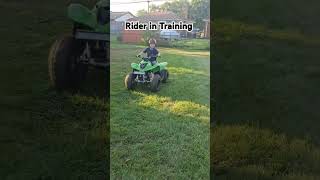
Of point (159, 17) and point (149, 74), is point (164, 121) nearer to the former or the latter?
point (149, 74)

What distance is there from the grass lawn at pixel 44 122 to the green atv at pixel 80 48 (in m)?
0.05

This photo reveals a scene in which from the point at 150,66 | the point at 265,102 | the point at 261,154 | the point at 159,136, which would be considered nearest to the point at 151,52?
the point at 150,66

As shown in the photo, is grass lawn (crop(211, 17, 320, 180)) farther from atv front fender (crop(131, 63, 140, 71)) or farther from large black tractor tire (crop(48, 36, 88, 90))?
large black tractor tire (crop(48, 36, 88, 90))

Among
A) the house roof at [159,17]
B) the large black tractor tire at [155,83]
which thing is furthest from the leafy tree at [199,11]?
the large black tractor tire at [155,83]

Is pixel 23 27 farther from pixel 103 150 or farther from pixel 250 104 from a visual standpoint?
pixel 250 104

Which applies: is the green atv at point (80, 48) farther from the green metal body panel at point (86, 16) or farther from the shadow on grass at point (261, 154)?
the shadow on grass at point (261, 154)

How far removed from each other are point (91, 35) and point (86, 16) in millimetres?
97

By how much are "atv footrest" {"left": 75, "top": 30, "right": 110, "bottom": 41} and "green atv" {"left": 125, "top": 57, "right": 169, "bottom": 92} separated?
0.24 m

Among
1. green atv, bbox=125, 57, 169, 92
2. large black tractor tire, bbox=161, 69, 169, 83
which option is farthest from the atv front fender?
large black tractor tire, bbox=161, 69, 169, 83

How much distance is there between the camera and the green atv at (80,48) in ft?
7.41

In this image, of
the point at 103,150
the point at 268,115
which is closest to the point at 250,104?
the point at 268,115

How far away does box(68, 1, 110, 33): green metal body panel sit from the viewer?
2.26 m

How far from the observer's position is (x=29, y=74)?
2.35 m

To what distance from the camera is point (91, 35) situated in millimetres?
2281
